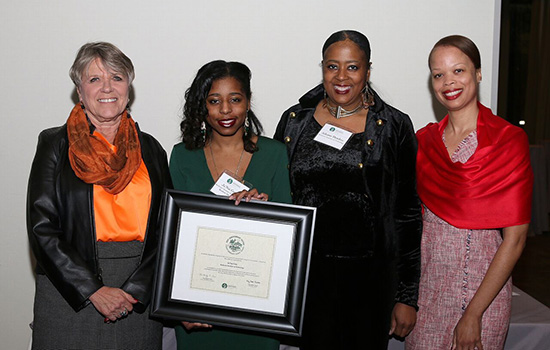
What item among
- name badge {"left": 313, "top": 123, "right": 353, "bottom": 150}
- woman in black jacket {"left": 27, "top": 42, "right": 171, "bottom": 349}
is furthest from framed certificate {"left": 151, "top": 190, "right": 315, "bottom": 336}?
name badge {"left": 313, "top": 123, "right": 353, "bottom": 150}

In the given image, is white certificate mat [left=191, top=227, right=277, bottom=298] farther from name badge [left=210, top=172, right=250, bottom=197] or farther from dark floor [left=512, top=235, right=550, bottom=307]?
dark floor [left=512, top=235, right=550, bottom=307]

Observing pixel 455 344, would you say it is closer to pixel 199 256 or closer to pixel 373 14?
pixel 199 256

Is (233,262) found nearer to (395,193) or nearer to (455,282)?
(395,193)

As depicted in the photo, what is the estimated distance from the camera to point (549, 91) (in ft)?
30.0

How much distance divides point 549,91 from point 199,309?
8.89 m

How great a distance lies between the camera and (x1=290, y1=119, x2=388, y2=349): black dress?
237cm

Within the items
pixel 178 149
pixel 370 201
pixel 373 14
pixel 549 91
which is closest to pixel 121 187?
pixel 178 149

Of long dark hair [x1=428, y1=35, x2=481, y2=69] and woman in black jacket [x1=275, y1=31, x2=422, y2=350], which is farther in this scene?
woman in black jacket [x1=275, y1=31, x2=422, y2=350]

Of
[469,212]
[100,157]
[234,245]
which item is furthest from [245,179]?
[469,212]

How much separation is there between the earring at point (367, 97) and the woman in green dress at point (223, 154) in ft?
1.45

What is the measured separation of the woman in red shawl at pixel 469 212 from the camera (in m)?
2.14

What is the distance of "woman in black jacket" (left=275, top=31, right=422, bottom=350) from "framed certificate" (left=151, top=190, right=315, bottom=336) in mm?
275

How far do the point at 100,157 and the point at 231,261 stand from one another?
68cm

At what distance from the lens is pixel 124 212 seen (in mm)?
2168
